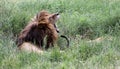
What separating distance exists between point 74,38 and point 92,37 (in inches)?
16.0

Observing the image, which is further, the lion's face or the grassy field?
the lion's face

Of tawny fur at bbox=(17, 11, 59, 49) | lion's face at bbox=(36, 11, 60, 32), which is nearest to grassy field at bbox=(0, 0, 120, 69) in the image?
tawny fur at bbox=(17, 11, 59, 49)

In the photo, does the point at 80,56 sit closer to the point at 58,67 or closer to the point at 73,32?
the point at 58,67

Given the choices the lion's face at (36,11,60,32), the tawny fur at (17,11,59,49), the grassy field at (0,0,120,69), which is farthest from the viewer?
the lion's face at (36,11,60,32)

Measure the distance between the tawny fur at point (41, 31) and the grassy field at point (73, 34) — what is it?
0.34 m

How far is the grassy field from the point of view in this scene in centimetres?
604

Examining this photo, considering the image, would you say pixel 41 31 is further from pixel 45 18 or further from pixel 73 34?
pixel 73 34

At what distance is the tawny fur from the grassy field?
338 mm

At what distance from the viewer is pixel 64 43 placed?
7895 millimetres

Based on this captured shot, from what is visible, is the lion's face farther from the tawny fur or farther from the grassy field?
the grassy field

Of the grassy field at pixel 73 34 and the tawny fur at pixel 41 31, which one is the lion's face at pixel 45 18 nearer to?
the tawny fur at pixel 41 31

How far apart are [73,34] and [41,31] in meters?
1.29

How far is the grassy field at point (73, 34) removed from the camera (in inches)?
238

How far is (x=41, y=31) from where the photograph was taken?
745 cm
